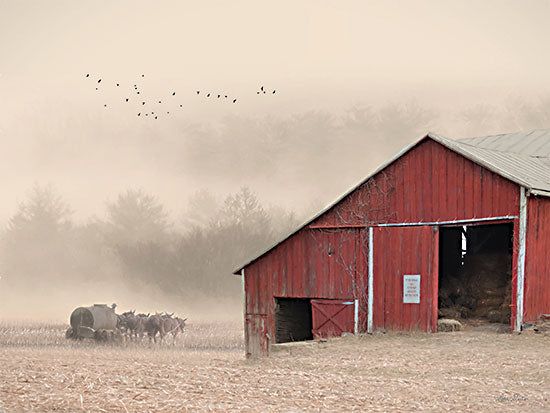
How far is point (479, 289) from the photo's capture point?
24.0 metres

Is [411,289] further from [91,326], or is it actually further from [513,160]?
Answer: [91,326]

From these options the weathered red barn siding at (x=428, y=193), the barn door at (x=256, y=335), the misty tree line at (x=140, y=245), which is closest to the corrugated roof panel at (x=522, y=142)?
the weathered red barn siding at (x=428, y=193)

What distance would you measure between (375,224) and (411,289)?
2.43 meters

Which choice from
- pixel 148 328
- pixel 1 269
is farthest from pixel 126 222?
pixel 148 328

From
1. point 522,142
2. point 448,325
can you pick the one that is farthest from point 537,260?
point 522,142

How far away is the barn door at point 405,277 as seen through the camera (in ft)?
70.1

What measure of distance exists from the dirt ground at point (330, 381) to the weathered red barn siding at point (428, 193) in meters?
3.69

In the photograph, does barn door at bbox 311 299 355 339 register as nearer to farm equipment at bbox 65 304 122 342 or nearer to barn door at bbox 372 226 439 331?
barn door at bbox 372 226 439 331

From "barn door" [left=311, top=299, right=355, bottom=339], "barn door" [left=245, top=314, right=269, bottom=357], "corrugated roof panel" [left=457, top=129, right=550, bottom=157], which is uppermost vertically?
"corrugated roof panel" [left=457, top=129, right=550, bottom=157]

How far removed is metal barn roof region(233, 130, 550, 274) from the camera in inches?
796

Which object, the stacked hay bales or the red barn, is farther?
the stacked hay bales

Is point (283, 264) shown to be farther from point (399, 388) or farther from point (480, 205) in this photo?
point (399, 388)

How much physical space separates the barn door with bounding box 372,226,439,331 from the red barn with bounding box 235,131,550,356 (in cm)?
3

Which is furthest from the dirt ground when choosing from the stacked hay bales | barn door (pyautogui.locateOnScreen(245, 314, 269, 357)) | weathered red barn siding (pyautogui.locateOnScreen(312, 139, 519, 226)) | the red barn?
barn door (pyautogui.locateOnScreen(245, 314, 269, 357))
